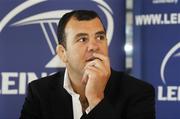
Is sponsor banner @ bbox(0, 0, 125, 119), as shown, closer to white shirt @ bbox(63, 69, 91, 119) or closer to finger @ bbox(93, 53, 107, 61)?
white shirt @ bbox(63, 69, 91, 119)

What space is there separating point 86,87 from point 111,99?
18 cm

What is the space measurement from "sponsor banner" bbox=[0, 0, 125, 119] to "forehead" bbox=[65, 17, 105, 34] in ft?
2.64

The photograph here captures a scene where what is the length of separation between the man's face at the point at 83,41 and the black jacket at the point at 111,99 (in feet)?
0.65

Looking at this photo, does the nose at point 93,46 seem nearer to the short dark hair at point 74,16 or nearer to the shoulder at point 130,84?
the short dark hair at point 74,16

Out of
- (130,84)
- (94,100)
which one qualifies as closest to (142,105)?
(130,84)

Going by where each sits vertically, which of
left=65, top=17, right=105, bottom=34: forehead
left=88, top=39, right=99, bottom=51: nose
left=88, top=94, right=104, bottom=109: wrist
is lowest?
left=88, top=94, right=104, bottom=109: wrist

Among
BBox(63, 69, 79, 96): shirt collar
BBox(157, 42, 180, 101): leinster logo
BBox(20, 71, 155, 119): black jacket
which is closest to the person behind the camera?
BBox(20, 71, 155, 119): black jacket

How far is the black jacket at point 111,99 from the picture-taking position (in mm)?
1826

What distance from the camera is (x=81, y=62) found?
179 centimetres

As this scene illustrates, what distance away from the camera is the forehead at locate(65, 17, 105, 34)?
1773 mm

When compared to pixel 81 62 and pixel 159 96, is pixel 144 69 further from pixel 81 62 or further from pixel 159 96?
pixel 81 62

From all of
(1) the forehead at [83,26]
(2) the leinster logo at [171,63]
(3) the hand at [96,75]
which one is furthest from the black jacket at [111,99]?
(2) the leinster logo at [171,63]

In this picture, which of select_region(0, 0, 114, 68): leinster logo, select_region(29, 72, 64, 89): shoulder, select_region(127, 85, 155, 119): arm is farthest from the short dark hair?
select_region(0, 0, 114, 68): leinster logo

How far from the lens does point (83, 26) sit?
1789 mm
